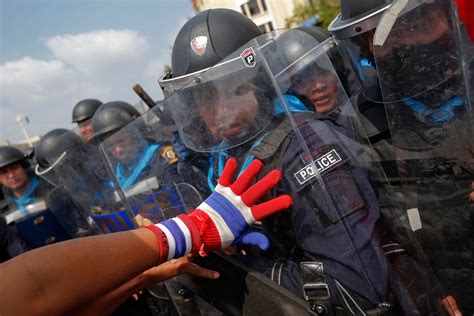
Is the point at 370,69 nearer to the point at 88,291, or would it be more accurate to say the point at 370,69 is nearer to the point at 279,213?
the point at 279,213

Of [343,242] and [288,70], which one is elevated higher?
[288,70]

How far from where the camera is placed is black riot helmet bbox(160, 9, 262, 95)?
1.75m

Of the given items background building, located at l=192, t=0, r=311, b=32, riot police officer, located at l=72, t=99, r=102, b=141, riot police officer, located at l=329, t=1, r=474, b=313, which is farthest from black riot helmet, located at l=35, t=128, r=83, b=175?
background building, located at l=192, t=0, r=311, b=32

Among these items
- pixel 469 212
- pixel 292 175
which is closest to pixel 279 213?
pixel 292 175

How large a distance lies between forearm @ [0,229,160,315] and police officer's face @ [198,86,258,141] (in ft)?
1.71

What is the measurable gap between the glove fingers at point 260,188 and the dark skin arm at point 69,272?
349 millimetres

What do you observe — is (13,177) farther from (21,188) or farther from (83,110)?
(83,110)

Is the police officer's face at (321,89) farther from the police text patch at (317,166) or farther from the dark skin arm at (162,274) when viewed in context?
the dark skin arm at (162,274)

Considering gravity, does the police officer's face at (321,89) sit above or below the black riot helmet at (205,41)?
below

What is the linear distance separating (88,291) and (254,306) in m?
0.60

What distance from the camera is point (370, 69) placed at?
6.11 ft

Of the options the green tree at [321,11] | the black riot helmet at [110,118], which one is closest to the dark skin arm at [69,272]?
the black riot helmet at [110,118]

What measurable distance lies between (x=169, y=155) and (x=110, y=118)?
2832 mm

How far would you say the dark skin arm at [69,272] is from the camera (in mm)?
948
